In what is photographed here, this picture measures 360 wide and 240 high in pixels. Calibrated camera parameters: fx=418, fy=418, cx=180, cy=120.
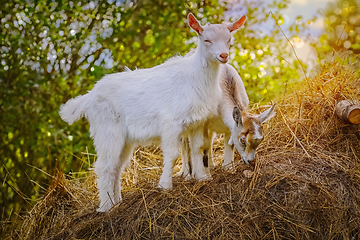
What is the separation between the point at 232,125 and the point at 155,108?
2.86 feet

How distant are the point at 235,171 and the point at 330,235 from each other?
3.91 ft

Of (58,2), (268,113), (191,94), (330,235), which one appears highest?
(58,2)

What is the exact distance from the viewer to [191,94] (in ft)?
14.7

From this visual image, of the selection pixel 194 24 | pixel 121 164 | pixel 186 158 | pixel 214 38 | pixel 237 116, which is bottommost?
pixel 186 158

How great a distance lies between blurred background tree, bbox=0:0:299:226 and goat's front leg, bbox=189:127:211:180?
2.42 m

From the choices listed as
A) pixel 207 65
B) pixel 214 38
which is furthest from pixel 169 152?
pixel 214 38

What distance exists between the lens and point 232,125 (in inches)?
181

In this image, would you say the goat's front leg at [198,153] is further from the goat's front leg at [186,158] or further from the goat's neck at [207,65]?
the goat's neck at [207,65]

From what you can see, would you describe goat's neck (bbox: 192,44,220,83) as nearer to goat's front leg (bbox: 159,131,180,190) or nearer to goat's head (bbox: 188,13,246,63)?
goat's head (bbox: 188,13,246,63)

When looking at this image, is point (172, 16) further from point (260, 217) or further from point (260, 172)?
point (260, 217)

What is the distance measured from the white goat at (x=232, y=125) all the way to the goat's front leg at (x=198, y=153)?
58 mm

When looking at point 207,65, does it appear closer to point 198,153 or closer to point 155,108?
point 155,108

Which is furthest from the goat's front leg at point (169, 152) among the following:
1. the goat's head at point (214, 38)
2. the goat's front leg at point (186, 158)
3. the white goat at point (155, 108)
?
the goat's head at point (214, 38)

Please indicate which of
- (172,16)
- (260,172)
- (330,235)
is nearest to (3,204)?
(172,16)
